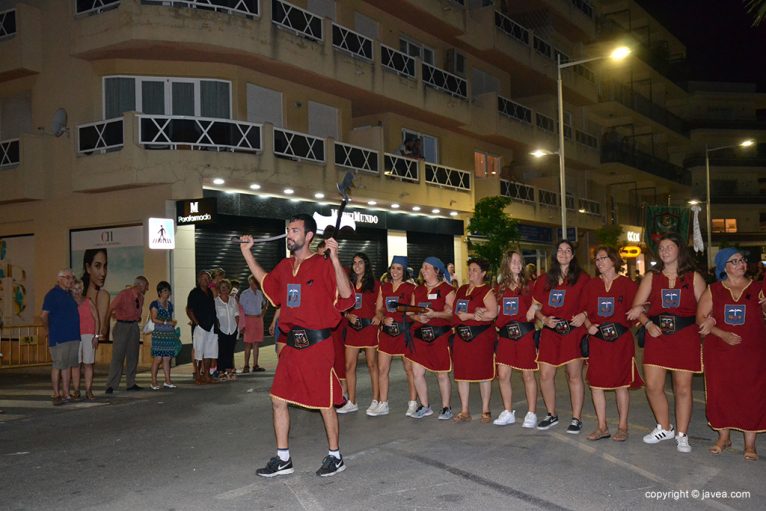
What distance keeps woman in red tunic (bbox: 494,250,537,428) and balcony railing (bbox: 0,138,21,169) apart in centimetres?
1548

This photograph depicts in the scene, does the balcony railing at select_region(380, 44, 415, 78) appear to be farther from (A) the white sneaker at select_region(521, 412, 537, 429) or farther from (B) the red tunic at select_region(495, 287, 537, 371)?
(A) the white sneaker at select_region(521, 412, 537, 429)

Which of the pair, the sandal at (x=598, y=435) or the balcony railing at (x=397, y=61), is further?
the balcony railing at (x=397, y=61)

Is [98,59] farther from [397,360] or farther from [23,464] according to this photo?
[23,464]

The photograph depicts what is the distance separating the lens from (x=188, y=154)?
57.7ft

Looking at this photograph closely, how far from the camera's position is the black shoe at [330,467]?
20.6 feet

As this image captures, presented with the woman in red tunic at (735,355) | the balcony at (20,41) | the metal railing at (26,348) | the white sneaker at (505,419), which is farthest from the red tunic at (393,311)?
the balcony at (20,41)

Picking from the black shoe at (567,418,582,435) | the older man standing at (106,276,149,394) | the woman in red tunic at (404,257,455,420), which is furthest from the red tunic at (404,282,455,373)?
the older man standing at (106,276,149,394)

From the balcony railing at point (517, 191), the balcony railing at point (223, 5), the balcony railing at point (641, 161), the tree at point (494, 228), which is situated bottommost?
the tree at point (494, 228)

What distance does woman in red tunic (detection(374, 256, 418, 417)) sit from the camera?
9297 mm

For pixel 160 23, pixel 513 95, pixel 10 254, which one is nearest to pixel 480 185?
pixel 513 95

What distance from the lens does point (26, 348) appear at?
1789 centimetres

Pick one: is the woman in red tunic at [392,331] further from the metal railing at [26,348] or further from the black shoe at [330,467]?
the metal railing at [26,348]

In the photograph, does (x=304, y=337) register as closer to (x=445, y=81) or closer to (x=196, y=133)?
(x=196, y=133)

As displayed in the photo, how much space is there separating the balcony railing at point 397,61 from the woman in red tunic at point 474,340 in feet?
51.4
